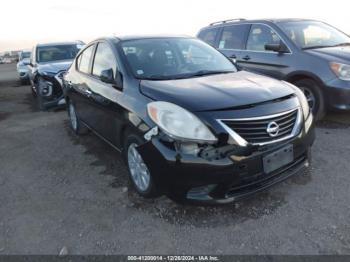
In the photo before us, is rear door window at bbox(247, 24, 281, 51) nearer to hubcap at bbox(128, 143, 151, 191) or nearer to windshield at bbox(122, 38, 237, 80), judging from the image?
windshield at bbox(122, 38, 237, 80)

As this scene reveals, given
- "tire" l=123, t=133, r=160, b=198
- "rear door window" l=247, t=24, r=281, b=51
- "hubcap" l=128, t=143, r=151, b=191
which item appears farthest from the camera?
"rear door window" l=247, t=24, r=281, b=51

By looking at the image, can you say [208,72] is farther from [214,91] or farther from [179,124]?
[179,124]

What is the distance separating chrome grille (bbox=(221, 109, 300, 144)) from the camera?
2.67m

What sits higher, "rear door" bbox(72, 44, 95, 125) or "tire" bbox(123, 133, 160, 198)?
"rear door" bbox(72, 44, 95, 125)

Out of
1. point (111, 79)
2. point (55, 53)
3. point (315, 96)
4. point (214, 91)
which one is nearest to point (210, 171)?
point (214, 91)

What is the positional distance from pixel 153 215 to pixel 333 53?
12.6 feet

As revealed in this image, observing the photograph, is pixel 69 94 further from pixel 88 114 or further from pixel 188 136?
pixel 188 136

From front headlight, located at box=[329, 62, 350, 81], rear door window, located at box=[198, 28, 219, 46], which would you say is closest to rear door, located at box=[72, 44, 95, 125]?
rear door window, located at box=[198, 28, 219, 46]

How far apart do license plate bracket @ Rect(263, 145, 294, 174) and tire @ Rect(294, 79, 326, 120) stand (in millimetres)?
2430

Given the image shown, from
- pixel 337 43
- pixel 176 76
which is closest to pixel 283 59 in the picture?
pixel 337 43

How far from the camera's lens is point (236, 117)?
2.68m

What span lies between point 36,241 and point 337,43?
5.49m

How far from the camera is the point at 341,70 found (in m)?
4.77

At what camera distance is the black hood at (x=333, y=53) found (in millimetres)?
4863
